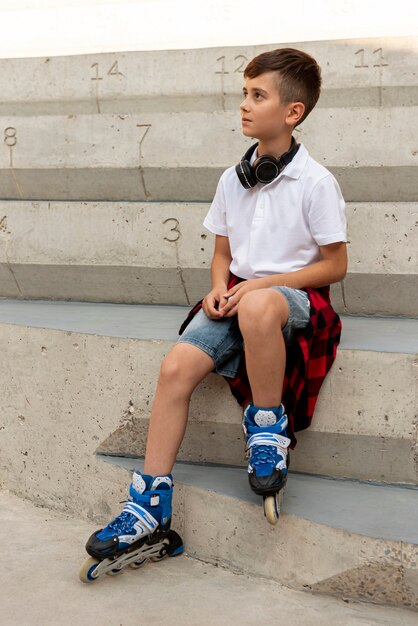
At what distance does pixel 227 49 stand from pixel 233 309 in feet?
6.74

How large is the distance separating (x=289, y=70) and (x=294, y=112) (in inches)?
4.4

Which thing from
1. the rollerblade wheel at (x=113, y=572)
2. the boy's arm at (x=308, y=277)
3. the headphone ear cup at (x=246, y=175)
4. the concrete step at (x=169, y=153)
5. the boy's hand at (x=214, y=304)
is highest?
the concrete step at (x=169, y=153)

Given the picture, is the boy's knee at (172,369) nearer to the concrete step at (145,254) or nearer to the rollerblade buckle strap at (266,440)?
the rollerblade buckle strap at (266,440)

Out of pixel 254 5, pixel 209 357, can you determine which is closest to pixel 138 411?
pixel 209 357

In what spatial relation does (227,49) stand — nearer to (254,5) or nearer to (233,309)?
(254,5)

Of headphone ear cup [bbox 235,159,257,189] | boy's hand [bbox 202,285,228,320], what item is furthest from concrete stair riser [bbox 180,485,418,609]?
headphone ear cup [bbox 235,159,257,189]

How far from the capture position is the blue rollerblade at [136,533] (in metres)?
2.04

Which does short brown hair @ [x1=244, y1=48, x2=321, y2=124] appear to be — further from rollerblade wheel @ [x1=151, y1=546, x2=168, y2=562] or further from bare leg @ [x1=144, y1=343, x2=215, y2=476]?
rollerblade wheel @ [x1=151, y1=546, x2=168, y2=562]

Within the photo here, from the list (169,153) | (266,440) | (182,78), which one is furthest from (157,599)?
(182,78)

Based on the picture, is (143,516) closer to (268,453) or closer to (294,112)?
(268,453)

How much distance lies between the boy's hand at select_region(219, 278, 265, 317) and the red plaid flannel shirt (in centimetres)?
13

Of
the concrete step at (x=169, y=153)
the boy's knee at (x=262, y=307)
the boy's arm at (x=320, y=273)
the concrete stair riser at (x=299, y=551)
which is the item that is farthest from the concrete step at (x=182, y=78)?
the concrete stair riser at (x=299, y=551)

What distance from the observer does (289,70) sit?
7.61 feet

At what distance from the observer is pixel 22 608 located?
1.95 metres
